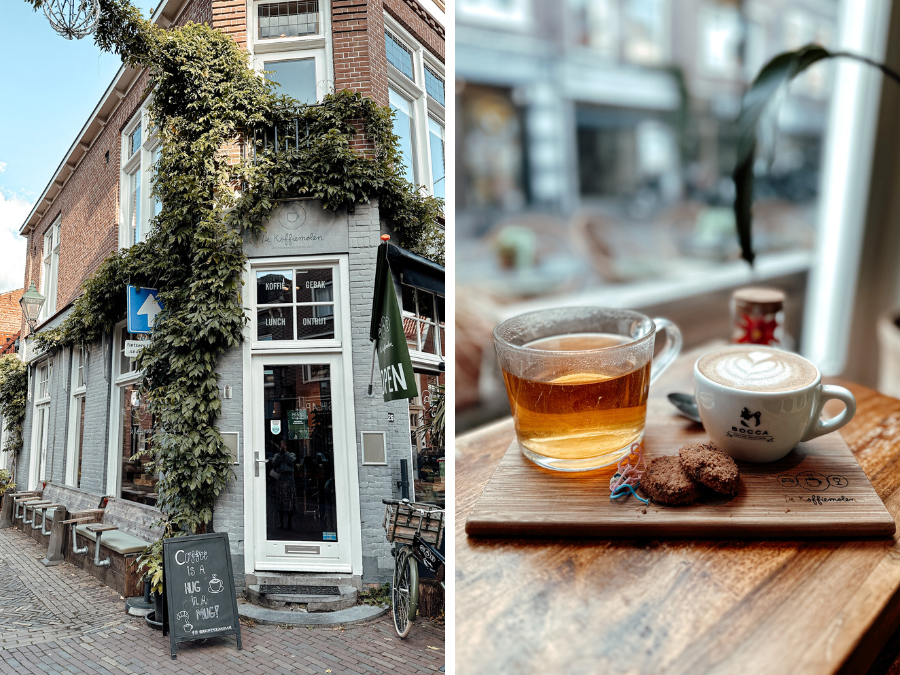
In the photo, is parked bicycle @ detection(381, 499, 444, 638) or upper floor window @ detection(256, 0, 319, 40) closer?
parked bicycle @ detection(381, 499, 444, 638)

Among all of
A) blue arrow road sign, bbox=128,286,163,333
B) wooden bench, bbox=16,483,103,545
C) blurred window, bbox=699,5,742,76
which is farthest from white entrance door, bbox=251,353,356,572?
blurred window, bbox=699,5,742,76

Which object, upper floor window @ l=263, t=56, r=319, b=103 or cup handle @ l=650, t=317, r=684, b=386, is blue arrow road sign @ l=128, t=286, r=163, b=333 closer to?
upper floor window @ l=263, t=56, r=319, b=103

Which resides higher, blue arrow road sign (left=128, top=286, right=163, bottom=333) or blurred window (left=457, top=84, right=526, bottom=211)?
blurred window (left=457, top=84, right=526, bottom=211)

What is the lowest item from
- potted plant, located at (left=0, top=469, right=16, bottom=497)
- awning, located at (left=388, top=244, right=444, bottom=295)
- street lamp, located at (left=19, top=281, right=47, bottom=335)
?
potted plant, located at (left=0, top=469, right=16, bottom=497)

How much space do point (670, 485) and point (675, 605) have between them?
180 millimetres

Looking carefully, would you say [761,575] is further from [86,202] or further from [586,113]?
[586,113]

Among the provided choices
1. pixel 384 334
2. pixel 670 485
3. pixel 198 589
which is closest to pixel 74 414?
pixel 198 589

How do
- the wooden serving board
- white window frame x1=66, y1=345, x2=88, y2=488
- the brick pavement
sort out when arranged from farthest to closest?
white window frame x1=66, y1=345, x2=88, y2=488
the brick pavement
the wooden serving board

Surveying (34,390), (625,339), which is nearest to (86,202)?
(34,390)

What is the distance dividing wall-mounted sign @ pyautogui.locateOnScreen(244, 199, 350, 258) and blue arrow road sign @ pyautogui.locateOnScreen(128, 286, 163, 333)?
0.27 meters

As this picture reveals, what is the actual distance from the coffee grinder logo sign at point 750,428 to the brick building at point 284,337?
2.75 feet

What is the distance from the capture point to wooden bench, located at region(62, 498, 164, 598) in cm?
153

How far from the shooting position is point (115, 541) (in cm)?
153

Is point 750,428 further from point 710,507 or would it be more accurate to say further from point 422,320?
point 422,320
